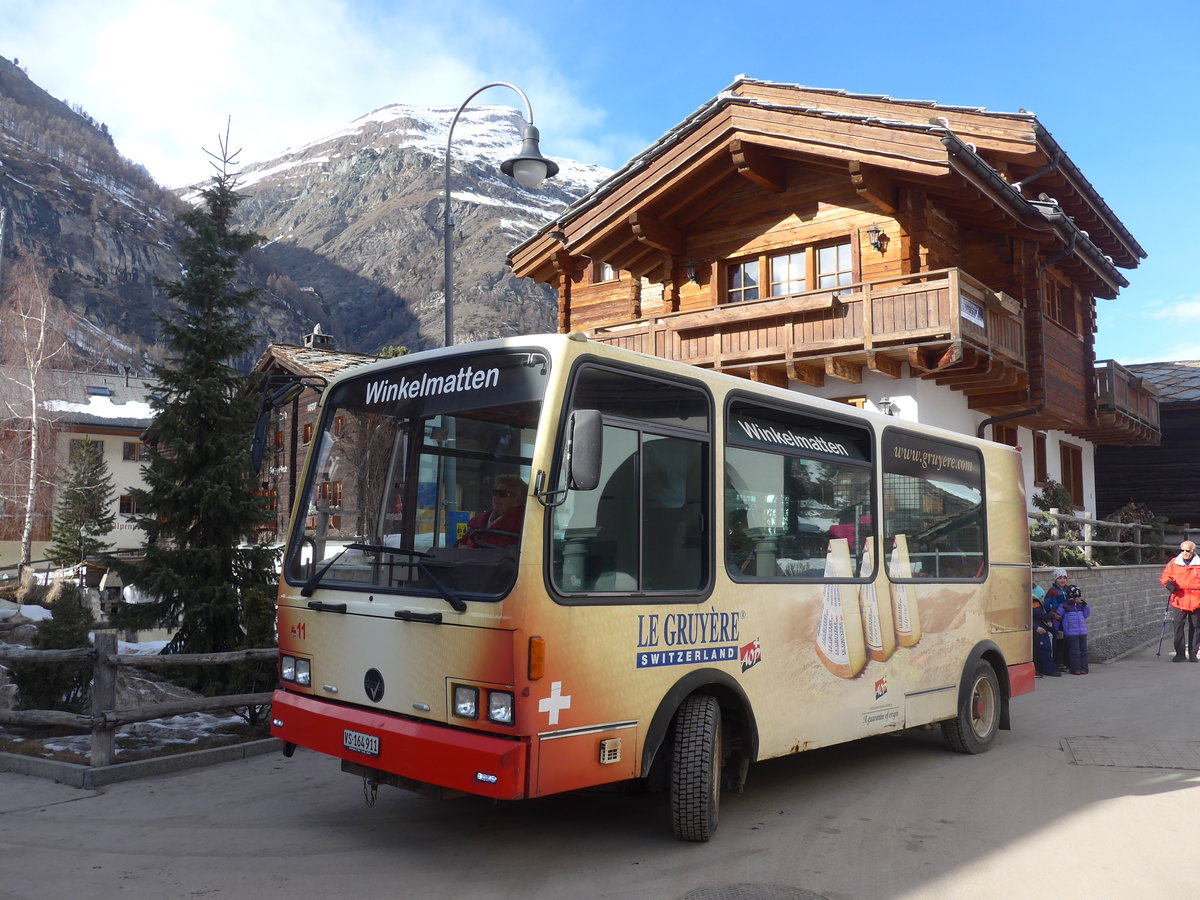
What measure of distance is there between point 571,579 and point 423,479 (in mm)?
1154

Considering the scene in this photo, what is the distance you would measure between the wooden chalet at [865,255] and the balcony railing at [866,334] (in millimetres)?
35

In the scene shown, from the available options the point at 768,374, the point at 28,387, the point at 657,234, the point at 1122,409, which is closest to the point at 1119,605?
the point at 1122,409

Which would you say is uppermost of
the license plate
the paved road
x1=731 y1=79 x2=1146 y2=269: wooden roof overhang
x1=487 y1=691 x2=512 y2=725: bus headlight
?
x1=731 y1=79 x2=1146 y2=269: wooden roof overhang

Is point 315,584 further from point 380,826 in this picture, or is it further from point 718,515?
point 718,515

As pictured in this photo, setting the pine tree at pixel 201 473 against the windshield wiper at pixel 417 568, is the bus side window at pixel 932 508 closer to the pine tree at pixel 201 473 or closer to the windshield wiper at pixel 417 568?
the windshield wiper at pixel 417 568

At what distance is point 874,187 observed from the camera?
58.6 ft

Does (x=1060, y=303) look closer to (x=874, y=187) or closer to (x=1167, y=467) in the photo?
(x=874, y=187)

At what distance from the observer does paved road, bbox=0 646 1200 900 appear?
507cm

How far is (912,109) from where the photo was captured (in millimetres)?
20188

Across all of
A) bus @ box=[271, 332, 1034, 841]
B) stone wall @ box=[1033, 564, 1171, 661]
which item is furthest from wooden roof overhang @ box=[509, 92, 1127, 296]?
bus @ box=[271, 332, 1034, 841]

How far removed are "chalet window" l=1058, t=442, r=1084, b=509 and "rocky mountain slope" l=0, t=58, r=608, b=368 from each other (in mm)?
65904

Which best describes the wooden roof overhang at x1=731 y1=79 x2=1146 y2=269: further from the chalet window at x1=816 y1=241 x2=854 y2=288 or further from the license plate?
the license plate

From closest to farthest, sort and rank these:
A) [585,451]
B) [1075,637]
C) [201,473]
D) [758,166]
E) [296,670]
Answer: [585,451], [296,670], [201,473], [1075,637], [758,166]

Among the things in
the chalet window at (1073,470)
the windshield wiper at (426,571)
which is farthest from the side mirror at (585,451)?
the chalet window at (1073,470)
